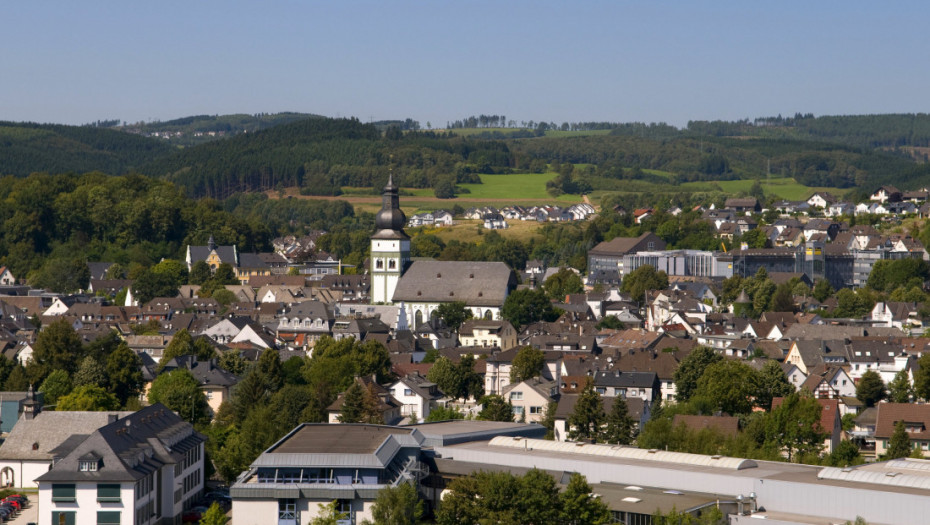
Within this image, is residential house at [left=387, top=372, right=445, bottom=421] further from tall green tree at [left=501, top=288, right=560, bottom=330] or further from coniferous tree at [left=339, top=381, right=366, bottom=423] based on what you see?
tall green tree at [left=501, top=288, right=560, bottom=330]

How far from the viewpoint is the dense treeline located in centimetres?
11175

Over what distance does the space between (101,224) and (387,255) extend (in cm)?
3981

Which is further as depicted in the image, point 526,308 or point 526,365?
point 526,308

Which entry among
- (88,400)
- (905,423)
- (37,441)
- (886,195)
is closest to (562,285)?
(886,195)

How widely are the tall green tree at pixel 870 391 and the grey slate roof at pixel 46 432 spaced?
2833 cm

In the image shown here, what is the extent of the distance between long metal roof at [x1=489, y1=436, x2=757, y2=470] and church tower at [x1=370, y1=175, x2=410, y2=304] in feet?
149

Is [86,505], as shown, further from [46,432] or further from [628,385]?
[628,385]

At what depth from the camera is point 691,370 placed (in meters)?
56.7

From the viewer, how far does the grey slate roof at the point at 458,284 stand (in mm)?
81062

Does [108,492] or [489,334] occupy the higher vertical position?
[489,334]

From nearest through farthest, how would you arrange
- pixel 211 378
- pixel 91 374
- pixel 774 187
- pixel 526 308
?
1. pixel 91 374
2. pixel 211 378
3. pixel 526 308
4. pixel 774 187

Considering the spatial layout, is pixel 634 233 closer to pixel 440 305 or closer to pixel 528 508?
pixel 440 305

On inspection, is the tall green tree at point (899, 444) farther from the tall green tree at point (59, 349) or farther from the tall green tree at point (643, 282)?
the tall green tree at point (643, 282)

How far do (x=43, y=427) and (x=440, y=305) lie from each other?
39.2 metres
